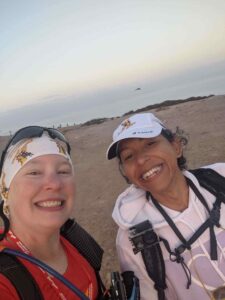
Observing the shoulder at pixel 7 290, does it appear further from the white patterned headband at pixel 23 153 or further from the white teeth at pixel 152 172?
the white teeth at pixel 152 172

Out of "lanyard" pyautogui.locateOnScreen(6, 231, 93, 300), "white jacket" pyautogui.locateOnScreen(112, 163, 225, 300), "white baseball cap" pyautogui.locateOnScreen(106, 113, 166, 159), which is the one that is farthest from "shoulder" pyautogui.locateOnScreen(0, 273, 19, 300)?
"white baseball cap" pyautogui.locateOnScreen(106, 113, 166, 159)

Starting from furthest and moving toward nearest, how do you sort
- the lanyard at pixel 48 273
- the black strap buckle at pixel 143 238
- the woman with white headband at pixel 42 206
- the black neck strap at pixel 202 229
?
the black neck strap at pixel 202 229
the black strap buckle at pixel 143 238
the woman with white headband at pixel 42 206
the lanyard at pixel 48 273

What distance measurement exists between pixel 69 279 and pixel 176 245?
37.5 inches

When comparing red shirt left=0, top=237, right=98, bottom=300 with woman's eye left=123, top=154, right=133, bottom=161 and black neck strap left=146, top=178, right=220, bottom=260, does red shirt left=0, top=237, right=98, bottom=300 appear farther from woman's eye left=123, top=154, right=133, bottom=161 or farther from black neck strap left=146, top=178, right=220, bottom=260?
woman's eye left=123, top=154, right=133, bottom=161

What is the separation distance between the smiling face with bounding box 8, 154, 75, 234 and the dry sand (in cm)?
298

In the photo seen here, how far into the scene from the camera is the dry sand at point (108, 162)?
6531mm

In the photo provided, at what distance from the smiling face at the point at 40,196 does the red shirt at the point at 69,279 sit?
0.20 m

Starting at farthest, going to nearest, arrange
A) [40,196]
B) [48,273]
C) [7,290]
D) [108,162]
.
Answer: [108,162] → [40,196] → [48,273] → [7,290]

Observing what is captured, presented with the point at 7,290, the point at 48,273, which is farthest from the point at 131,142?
the point at 7,290

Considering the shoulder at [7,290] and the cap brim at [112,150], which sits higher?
the cap brim at [112,150]

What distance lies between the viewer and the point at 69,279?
7.70 feet

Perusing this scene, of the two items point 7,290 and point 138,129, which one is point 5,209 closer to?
point 7,290

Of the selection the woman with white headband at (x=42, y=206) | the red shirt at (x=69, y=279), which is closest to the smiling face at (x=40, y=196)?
the woman with white headband at (x=42, y=206)

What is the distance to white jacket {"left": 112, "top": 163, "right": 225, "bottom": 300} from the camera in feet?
9.24
